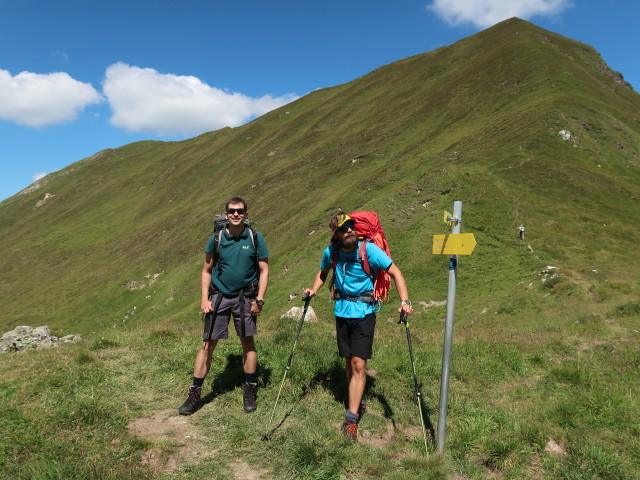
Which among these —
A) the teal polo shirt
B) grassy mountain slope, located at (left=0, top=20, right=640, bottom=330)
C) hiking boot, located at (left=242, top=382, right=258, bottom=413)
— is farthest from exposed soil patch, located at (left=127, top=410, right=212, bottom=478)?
grassy mountain slope, located at (left=0, top=20, right=640, bottom=330)

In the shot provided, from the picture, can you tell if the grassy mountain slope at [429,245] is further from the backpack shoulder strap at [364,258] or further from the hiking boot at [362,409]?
the backpack shoulder strap at [364,258]

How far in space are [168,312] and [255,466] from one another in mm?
33812

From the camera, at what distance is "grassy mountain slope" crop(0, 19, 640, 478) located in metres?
5.89

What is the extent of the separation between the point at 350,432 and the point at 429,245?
19732 millimetres

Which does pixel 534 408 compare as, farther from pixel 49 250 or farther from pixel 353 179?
pixel 49 250

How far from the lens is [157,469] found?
443 centimetres

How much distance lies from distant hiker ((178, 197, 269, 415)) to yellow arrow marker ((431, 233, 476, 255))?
269 cm

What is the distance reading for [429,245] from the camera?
23.7 metres

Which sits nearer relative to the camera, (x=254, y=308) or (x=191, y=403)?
(x=191, y=403)

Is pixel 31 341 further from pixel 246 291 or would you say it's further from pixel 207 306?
pixel 246 291

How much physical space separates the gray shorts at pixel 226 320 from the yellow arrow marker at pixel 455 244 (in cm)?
308

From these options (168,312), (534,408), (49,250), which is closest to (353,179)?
(168,312)

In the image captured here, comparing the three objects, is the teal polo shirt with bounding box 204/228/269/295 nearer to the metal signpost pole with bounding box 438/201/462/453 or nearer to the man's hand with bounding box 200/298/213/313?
the man's hand with bounding box 200/298/213/313

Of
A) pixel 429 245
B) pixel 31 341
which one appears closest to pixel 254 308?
pixel 429 245
